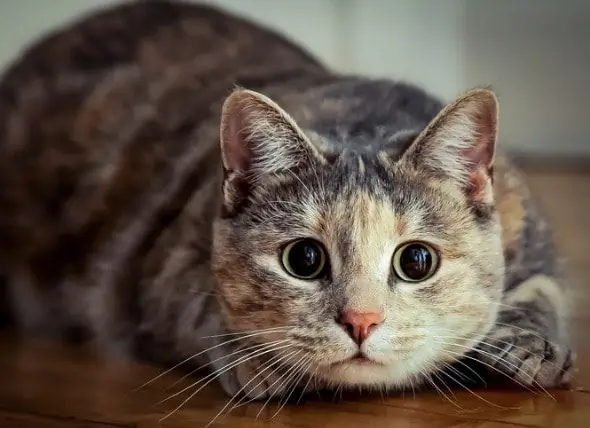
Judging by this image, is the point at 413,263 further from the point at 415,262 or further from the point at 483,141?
the point at 483,141

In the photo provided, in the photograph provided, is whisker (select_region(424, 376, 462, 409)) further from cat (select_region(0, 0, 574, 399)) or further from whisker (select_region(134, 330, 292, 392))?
whisker (select_region(134, 330, 292, 392))

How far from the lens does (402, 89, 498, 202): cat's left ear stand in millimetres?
1265

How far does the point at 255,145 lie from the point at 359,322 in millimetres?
324

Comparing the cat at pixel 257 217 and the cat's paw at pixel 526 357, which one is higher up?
the cat at pixel 257 217

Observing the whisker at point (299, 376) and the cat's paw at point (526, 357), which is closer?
the whisker at point (299, 376)

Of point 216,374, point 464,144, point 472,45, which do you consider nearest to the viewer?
point 464,144

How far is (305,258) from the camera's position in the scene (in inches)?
49.8

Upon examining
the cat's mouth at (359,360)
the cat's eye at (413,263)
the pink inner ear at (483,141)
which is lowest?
the cat's mouth at (359,360)

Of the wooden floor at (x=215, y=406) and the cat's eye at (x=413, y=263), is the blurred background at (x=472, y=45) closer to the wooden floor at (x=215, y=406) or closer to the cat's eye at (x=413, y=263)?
the wooden floor at (x=215, y=406)

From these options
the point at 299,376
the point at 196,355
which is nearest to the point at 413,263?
the point at 299,376

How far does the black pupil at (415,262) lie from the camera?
125 cm

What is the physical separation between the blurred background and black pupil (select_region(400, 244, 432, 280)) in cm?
141

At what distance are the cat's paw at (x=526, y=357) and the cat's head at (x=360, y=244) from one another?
4 cm

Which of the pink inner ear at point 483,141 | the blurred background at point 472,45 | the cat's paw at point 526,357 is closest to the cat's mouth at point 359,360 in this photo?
the cat's paw at point 526,357
